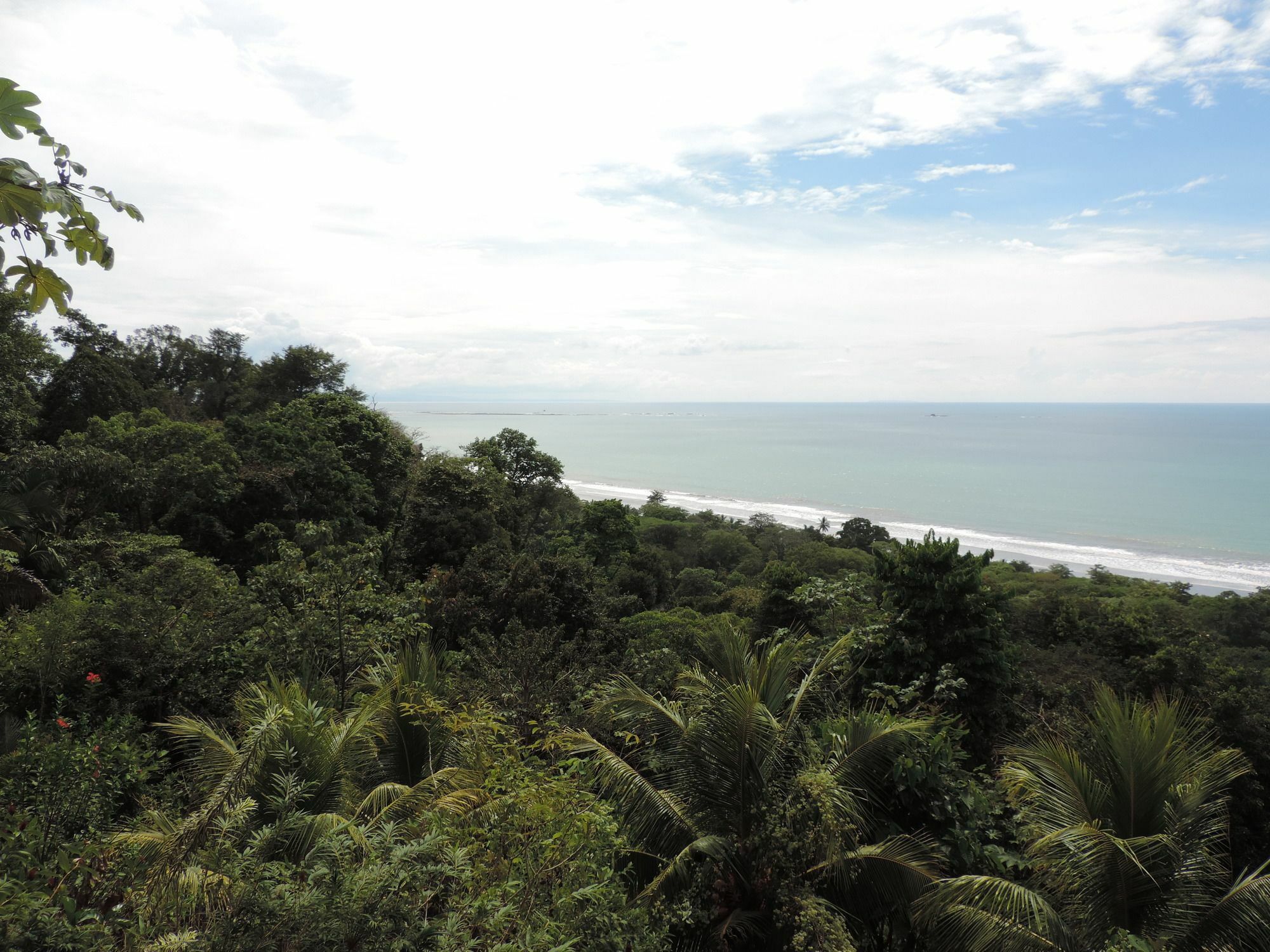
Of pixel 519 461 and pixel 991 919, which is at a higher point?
pixel 519 461

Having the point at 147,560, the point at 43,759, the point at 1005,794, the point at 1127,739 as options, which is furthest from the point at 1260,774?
the point at 147,560

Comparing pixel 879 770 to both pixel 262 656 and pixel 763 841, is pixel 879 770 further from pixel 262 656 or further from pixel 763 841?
pixel 262 656

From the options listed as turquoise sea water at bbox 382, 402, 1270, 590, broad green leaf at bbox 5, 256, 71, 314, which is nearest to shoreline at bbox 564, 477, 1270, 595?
turquoise sea water at bbox 382, 402, 1270, 590

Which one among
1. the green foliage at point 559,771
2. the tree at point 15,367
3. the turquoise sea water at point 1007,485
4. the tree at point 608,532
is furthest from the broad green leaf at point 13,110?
the turquoise sea water at point 1007,485

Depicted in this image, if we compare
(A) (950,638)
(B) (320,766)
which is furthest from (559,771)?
(A) (950,638)

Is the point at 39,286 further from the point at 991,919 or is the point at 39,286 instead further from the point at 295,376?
the point at 295,376

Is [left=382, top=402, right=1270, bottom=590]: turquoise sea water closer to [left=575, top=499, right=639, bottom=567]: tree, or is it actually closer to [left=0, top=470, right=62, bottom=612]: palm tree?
[left=575, top=499, right=639, bottom=567]: tree

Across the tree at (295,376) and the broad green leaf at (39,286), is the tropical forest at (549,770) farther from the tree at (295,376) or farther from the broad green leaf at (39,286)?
the tree at (295,376)
